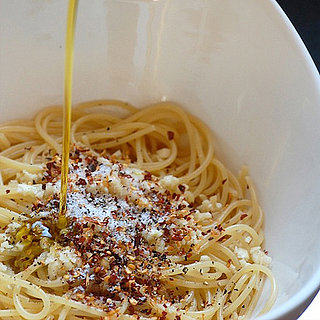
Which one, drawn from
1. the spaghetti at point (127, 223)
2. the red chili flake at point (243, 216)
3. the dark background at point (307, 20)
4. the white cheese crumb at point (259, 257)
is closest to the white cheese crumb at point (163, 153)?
the spaghetti at point (127, 223)

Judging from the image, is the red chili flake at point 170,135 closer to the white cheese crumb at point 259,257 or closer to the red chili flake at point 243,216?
the red chili flake at point 243,216

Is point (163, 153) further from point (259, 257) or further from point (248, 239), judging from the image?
point (259, 257)

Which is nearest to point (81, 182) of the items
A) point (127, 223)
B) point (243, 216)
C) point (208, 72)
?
point (127, 223)

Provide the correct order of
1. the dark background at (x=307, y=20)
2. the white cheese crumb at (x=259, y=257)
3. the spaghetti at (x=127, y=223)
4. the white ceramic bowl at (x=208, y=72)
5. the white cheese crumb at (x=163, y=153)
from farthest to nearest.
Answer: the dark background at (x=307, y=20) → the white cheese crumb at (x=163, y=153) → the white ceramic bowl at (x=208, y=72) → the white cheese crumb at (x=259, y=257) → the spaghetti at (x=127, y=223)

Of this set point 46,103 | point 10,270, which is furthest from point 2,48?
point 10,270

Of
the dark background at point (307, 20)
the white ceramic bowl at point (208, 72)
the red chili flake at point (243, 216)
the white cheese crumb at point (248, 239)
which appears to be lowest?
the white cheese crumb at point (248, 239)

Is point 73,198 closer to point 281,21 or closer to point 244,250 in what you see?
point 244,250
